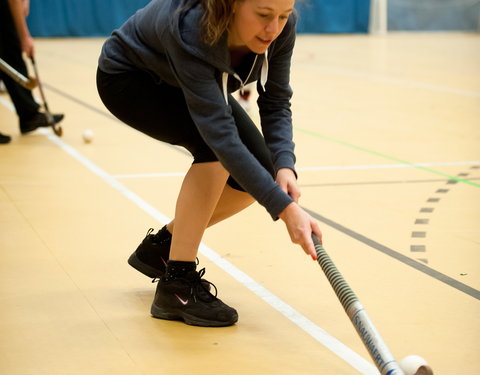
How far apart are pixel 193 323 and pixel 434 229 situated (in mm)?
1356

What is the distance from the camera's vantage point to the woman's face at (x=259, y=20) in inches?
81.2

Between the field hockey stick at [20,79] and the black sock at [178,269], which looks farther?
the field hockey stick at [20,79]

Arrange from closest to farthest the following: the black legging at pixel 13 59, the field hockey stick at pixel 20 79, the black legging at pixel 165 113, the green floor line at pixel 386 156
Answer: the black legging at pixel 165 113 < the green floor line at pixel 386 156 < the field hockey stick at pixel 20 79 < the black legging at pixel 13 59

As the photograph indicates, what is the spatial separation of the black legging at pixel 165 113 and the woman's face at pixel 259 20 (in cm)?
39

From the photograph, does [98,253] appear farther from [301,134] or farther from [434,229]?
[301,134]

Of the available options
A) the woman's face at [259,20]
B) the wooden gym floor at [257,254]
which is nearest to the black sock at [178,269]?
the wooden gym floor at [257,254]

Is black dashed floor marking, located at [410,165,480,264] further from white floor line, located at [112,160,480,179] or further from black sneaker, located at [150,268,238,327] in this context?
black sneaker, located at [150,268,238,327]

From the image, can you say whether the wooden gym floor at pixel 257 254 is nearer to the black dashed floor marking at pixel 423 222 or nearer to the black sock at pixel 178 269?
the black dashed floor marking at pixel 423 222

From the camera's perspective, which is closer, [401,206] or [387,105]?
[401,206]

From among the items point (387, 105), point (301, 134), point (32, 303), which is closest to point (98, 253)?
point (32, 303)

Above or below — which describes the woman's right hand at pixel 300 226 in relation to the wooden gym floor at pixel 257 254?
above

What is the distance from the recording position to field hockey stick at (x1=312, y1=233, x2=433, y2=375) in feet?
6.17

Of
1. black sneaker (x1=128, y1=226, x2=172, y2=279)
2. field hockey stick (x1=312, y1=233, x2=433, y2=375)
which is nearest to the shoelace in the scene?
black sneaker (x1=128, y1=226, x2=172, y2=279)

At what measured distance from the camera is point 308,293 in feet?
8.98
